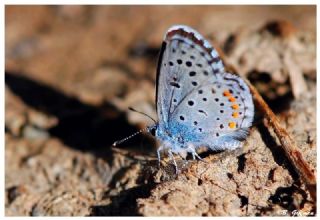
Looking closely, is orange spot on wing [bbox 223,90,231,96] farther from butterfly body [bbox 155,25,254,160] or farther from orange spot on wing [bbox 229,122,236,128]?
orange spot on wing [bbox 229,122,236,128]

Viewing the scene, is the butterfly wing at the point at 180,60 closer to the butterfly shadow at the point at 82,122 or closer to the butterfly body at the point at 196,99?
the butterfly body at the point at 196,99

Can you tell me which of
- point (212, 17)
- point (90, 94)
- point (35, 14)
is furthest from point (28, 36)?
point (212, 17)

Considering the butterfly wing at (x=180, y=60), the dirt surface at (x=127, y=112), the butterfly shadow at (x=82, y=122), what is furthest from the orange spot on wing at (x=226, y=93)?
the butterfly shadow at (x=82, y=122)

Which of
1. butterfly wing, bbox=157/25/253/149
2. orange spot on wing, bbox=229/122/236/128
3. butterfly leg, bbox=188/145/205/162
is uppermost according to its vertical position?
butterfly wing, bbox=157/25/253/149

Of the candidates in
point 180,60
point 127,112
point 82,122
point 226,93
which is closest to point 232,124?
point 226,93

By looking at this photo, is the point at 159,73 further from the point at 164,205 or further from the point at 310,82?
the point at 310,82

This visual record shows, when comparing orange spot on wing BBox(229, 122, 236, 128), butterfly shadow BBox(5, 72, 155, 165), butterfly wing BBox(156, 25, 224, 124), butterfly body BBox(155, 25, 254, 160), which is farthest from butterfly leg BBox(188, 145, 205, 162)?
butterfly shadow BBox(5, 72, 155, 165)
